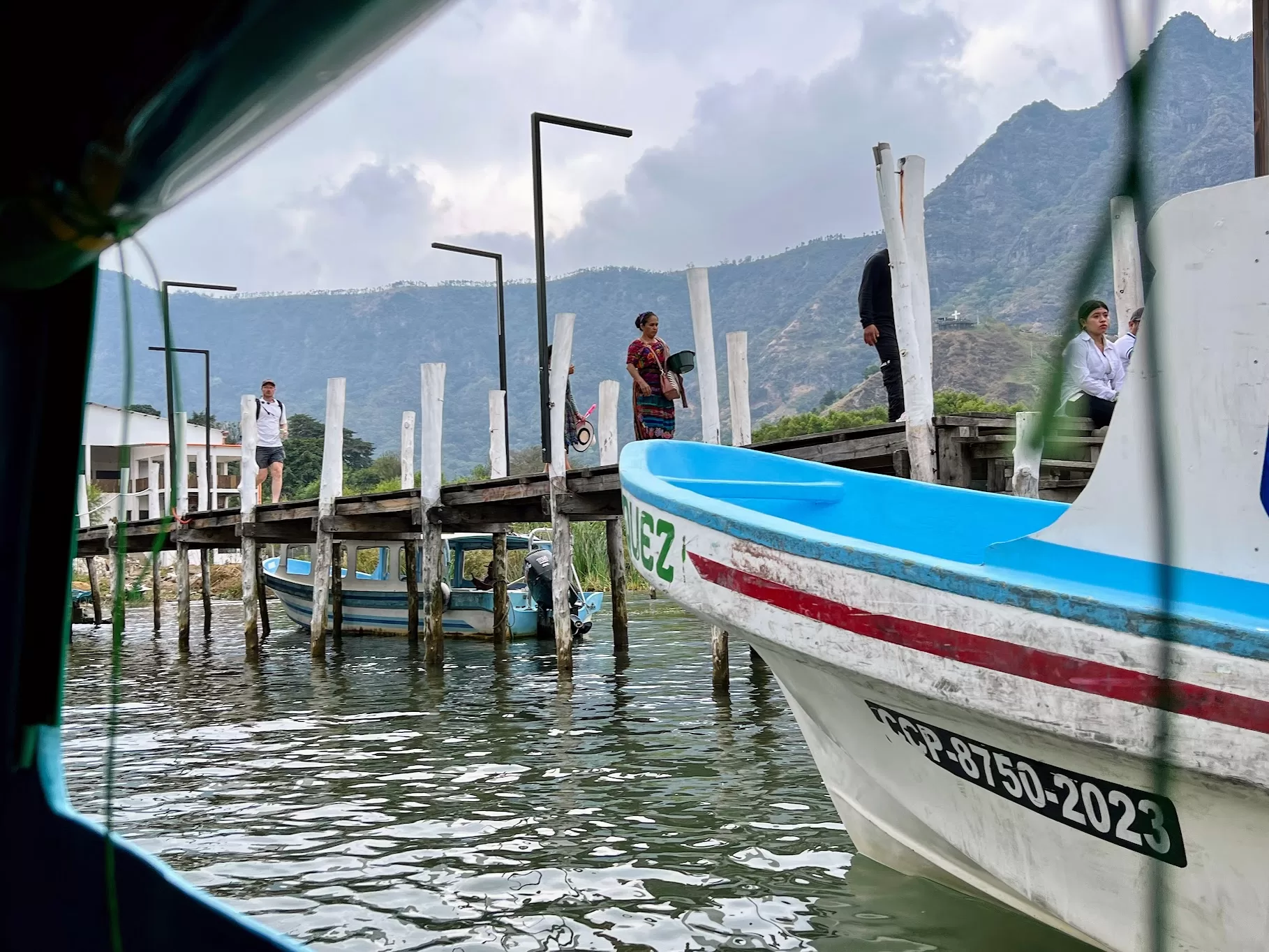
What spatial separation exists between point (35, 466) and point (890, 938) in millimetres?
3234

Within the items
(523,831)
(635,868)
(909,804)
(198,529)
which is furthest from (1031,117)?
(198,529)

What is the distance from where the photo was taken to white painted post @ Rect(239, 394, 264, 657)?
16.4 metres

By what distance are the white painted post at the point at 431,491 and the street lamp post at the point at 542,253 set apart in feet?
4.72

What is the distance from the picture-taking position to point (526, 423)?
5871 inches

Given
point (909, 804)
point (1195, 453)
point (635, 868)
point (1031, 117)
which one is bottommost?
point (635, 868)

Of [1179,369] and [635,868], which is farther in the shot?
[635,868]

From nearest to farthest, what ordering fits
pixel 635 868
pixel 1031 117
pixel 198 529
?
1. pixel 1031 117
2. pixel 635 868
3. pixel 198 529

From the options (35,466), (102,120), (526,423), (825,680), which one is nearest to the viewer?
(102,120)

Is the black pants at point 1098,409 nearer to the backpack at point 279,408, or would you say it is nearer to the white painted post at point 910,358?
the white painted post at point 910,358

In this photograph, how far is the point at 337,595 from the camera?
20.2 metres

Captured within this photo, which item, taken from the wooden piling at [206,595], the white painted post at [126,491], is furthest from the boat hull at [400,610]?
the white painted post at [126,491]

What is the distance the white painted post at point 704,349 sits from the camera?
10.1 metres

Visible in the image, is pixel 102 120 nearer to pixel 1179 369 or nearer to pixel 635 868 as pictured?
pixel 1179 369

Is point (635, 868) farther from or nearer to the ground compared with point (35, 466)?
nearer to the ground
